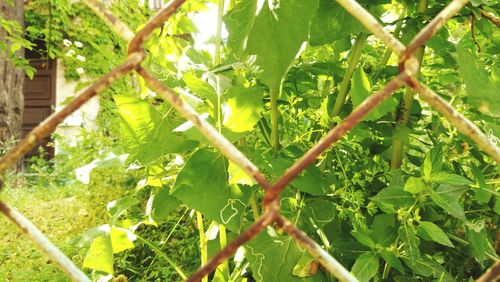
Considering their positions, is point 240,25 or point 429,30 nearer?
point 429,30

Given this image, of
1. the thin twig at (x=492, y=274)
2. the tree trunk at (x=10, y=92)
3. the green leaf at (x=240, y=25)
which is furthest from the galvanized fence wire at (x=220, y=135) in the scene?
the tree trunk at (x=10, y=92)

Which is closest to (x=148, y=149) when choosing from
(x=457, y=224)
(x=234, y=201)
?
(x=234, y=201)

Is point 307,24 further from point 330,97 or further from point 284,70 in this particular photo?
point 330,97

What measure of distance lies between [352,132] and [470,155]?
32 cm

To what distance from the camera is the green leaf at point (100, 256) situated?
0.88 m

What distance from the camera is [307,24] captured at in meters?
0.67

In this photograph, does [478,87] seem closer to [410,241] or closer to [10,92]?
[410,241]

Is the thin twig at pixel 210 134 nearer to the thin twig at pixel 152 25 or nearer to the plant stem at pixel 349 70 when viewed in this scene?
the thin twig at pixel 152 25

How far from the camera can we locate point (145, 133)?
32.8 inches

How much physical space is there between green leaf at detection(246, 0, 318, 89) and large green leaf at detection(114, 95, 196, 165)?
8.7 inches

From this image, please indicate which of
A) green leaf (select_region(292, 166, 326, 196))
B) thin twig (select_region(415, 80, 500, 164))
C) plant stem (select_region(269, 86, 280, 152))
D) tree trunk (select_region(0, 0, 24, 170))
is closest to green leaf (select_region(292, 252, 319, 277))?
green leaf (select_region(292, 166, 326, 196))

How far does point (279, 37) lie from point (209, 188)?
10.4 inches

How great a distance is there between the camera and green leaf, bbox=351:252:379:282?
2.68 feet

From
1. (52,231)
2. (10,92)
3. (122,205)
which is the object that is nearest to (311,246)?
(122,205)
